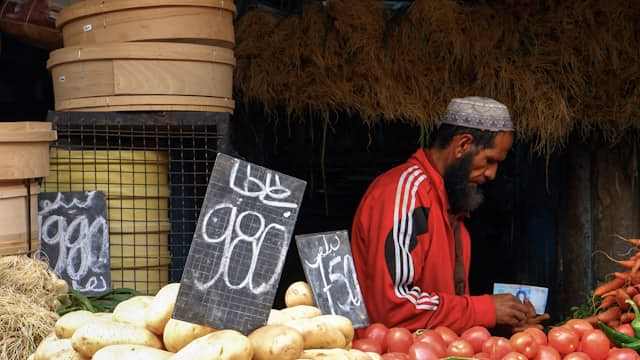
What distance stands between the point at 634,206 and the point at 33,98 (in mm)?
3776

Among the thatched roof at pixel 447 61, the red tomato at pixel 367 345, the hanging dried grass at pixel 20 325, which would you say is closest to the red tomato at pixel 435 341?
the red tomato at pixel 367 345

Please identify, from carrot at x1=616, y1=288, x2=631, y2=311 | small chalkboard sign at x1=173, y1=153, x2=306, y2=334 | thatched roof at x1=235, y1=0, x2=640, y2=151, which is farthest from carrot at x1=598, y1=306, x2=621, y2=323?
thatched roof at x1=235, y1=0, x2=640, y2=151

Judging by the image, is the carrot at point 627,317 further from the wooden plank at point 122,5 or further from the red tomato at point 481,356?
the wooden plank at point 122,5

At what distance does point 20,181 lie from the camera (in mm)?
3135

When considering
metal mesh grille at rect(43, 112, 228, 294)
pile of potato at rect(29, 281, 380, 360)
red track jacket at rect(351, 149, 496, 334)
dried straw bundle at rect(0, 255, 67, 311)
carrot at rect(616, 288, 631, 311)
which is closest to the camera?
pile of potato at rect(29, 281, 380, 360)

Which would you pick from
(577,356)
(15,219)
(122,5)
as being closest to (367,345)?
(577,356)

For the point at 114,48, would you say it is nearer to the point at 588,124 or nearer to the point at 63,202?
the point at 63,202

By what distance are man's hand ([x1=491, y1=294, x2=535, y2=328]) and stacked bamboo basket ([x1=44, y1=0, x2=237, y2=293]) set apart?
1.37 meters

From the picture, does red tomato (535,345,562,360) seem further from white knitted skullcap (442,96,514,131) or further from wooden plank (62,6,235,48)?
wooden plank (62,6,235,48)

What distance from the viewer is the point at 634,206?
5.57 metres

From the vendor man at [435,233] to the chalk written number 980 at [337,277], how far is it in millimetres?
576

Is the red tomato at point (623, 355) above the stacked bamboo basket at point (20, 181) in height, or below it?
below

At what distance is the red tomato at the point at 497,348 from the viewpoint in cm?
272

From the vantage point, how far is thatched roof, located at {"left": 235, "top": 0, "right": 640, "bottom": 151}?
5.10 metres
